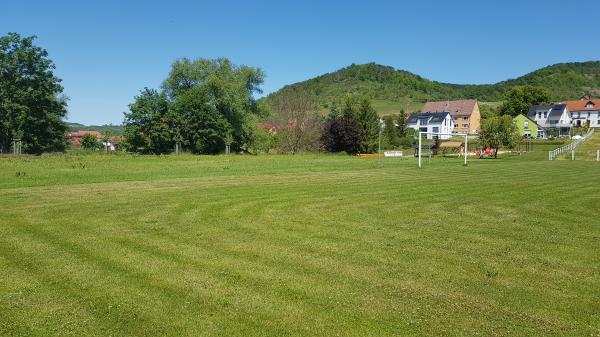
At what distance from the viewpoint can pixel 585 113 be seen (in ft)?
409

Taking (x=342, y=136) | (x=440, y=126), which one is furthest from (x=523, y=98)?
(x=342, y=136)

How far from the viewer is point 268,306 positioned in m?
6.47

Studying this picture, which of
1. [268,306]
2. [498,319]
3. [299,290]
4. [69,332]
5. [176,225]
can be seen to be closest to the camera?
[69,332]

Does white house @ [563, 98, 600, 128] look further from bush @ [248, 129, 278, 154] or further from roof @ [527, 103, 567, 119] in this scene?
bush @ [248, 129, 278, 154]

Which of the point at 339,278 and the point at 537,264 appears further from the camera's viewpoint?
the point at 537,264

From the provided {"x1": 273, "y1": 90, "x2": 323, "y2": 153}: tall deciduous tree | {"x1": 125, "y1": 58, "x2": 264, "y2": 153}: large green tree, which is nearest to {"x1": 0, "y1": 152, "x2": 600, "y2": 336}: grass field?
{"x1": 125, "y1": 58, "x2": 264, "y2": 153}: large green tree

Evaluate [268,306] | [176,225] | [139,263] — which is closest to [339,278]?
[268,306]

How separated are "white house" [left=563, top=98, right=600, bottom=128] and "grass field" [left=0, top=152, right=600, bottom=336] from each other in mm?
126433

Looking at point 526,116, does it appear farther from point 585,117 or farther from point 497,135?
point 497,135

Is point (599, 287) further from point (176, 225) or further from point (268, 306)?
point (176, 225)

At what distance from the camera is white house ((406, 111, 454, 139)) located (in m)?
124

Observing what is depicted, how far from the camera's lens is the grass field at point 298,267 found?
5957 mm

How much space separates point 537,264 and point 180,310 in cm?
619

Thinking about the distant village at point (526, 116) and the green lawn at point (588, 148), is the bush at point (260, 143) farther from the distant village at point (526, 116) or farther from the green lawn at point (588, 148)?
the distant village at point (526, 116)
